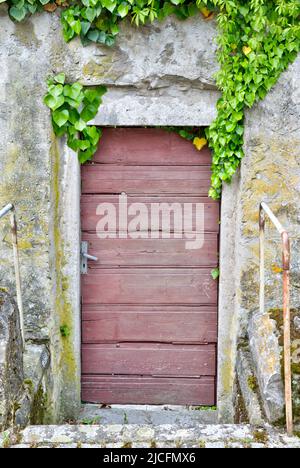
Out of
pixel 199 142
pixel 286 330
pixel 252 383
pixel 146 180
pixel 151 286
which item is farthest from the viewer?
pixel 151 286

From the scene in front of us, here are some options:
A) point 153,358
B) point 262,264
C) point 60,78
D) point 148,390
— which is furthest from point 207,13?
point 148,390

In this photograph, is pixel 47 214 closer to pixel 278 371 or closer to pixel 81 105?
pixel 81 105

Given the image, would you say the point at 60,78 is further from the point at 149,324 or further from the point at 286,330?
the point at 286,330

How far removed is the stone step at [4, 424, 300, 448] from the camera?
2.85 metres

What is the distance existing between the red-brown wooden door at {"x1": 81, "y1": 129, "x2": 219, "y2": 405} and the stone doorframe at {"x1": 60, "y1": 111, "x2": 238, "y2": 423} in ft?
0.37

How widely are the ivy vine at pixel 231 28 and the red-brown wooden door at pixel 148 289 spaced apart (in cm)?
55

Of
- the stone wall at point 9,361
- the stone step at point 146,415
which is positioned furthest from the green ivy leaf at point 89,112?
the stone step at point 146,415

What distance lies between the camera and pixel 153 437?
2.92 metres

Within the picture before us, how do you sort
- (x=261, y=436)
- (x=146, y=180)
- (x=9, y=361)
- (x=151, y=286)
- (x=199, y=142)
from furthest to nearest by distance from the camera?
(x=151, y=286) < (x=146, y=180) < (x=199, y=142) < (x=9, y=361) < (x=261, y=436)

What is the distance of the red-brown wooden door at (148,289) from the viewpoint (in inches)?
156

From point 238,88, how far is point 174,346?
195 cm

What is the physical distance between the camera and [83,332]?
13.6 ft

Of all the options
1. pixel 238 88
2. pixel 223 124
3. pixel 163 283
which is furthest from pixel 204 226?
pixel 238 88

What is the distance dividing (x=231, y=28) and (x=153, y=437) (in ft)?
8.21
